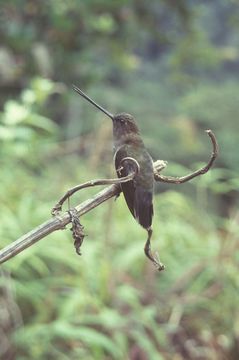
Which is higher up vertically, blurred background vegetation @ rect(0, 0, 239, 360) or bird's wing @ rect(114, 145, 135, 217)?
blurred background vegetation @ rect(0, 0, 239, 360)

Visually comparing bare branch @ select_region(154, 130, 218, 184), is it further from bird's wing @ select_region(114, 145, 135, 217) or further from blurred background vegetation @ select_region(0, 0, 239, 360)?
blurred background vegetation @ select_region(0, 0, 239, 360)

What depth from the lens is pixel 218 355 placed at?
6.15 ft

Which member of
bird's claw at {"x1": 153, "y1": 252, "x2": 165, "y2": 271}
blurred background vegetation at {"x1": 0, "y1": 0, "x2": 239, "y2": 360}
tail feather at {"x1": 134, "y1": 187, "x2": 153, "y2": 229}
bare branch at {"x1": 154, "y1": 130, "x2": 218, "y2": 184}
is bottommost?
bird's claw at {"x1": 153, "y1": 252, "x2": 165, "y2": 271}

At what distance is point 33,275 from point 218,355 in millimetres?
810

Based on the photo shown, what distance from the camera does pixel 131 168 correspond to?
46cm

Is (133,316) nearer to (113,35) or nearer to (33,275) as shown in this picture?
(33,275)

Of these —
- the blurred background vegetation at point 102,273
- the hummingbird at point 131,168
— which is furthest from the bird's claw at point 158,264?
the blurred background vegetation at point 102,273

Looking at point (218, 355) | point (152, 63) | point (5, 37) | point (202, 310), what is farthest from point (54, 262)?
point (152, 63)

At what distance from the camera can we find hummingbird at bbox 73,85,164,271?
0.45 meters

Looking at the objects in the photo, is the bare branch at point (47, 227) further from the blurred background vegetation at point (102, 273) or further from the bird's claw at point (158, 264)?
the blurred background vegetation at point (102, 273)

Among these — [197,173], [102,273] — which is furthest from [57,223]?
[102,273]

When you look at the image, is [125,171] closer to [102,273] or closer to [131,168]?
[131,168]

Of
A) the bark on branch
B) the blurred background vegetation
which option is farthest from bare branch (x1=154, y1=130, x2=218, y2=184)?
the blurred background vegetation

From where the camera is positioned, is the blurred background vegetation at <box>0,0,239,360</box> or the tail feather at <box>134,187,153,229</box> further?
the blurred background vegetation at <box>0,0,239,360</box>
